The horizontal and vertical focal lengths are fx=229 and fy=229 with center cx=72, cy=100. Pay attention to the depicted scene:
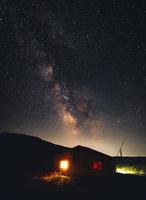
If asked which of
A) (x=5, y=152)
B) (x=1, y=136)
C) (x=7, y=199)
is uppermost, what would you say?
(x=1, y=136)

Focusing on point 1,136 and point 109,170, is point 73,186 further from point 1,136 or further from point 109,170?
point 109,170

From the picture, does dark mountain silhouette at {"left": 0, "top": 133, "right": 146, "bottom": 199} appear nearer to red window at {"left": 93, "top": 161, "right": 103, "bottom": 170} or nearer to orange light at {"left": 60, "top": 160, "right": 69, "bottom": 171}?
orange light at {"left": 60, "top": 160, "right": 69, "bottom": 171}

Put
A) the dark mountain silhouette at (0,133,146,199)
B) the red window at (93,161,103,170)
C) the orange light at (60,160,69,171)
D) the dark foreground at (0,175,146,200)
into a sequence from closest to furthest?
the dark foreground at (0,175,146,200)
the dark mountain silhouette at (0,133,146,199)
the orange light at (60,160,69,171)
the red window at (93,161,103,170)

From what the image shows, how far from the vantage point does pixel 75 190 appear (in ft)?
33.5

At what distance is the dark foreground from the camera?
9359 millimetres

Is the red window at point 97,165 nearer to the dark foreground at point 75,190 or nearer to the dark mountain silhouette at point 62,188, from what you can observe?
the dark mountain silhouette at point 62,188

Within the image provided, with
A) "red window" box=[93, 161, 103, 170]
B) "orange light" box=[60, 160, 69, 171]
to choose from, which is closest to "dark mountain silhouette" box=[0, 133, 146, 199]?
"orange light" box=[60, 160, 69, 171]

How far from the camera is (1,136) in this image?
2658cm

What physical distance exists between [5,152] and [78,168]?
40.0ft

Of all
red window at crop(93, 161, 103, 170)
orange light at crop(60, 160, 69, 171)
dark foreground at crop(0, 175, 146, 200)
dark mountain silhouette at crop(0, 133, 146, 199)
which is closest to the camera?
dark foreground at crop(0, 175, 146, 200)

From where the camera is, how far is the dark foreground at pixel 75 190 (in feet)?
30.7

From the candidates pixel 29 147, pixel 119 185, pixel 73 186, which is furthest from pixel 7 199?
pixel 29 147

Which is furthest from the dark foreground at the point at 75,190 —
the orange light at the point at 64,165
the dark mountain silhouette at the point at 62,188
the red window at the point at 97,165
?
the red window at the point at 97,165

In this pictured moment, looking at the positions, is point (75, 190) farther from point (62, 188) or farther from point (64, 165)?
point (64, 165)
